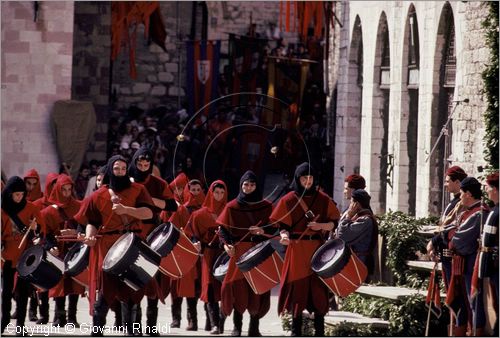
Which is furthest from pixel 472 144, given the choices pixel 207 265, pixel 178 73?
pixel 178 73

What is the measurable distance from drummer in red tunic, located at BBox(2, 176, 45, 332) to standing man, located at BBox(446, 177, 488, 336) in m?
4.38

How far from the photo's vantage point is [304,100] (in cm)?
3684

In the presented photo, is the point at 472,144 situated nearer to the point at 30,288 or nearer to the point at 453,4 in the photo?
the point at 453,4

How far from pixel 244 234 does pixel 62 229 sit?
2.38 meters

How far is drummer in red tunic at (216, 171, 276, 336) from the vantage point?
17.8 meters

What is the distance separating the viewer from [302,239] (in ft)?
56.5

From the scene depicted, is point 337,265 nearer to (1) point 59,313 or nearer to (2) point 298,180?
(2) point 298,180

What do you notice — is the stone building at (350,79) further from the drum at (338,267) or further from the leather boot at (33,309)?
the leather boot at (33,309)

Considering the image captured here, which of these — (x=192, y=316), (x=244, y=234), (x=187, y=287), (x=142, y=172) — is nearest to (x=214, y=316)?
(x=192, y=316)

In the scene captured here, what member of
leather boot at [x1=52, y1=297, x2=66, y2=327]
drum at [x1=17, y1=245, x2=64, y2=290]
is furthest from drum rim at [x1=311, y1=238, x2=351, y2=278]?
leather boot at [x1=52, y1=297, x2=66, y2=327]

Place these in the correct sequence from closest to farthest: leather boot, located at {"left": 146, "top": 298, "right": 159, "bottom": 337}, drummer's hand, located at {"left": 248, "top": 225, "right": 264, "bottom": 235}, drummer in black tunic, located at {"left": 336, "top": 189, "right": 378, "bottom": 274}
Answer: drummer's hand, located at {"left": 248, "top": 225, "right": 264, "bottom": 235} → leather boot, located at {"left": 146, "top": 298, "right": 159, "bottom": 337} → drummer in black tunic, located at {"left": 336, "top": 189, "right": 378, "bottom": 274}

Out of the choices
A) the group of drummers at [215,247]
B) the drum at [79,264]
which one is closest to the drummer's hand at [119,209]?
the group of drummers at [215,247]

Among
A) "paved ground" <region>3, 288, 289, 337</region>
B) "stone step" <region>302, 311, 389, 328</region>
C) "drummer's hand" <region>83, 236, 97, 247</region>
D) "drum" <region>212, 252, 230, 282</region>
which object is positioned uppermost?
"drummer's hand" <region>83, 236, 97, 247</region>

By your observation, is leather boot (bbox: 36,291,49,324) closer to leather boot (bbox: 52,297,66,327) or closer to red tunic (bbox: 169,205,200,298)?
leather boot (bbox: 52,297,66,327)
